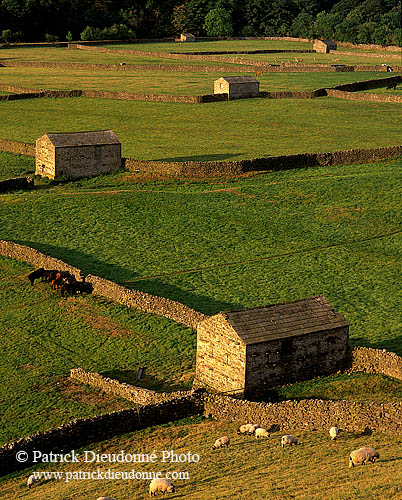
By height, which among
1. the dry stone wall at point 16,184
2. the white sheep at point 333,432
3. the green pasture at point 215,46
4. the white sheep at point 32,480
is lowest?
the white sheep at point 32,480

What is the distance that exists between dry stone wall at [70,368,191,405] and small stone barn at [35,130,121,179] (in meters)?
31.5

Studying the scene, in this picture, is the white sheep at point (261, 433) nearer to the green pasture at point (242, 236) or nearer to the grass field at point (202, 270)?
the grass field at point (202, 270)

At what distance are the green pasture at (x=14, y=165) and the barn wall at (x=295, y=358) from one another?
3706 cm

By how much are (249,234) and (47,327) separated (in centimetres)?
1687

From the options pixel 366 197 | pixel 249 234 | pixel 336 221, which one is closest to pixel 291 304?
pixel 249 234

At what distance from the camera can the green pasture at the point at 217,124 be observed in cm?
7238

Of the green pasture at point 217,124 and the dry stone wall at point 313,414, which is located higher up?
the green pasture at point 217,124

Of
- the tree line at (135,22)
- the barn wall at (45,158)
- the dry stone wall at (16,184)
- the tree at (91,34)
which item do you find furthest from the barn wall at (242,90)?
the tree at (91,34)

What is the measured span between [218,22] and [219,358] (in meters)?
172

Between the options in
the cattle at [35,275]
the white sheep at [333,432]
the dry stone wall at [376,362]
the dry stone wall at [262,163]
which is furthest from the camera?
the dry stone wall at [262,163]

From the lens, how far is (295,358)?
102ft

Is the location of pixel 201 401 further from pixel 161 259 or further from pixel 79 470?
pixel 161 259

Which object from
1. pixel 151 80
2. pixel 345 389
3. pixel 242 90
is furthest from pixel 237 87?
pixel 345 389

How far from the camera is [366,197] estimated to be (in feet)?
192
